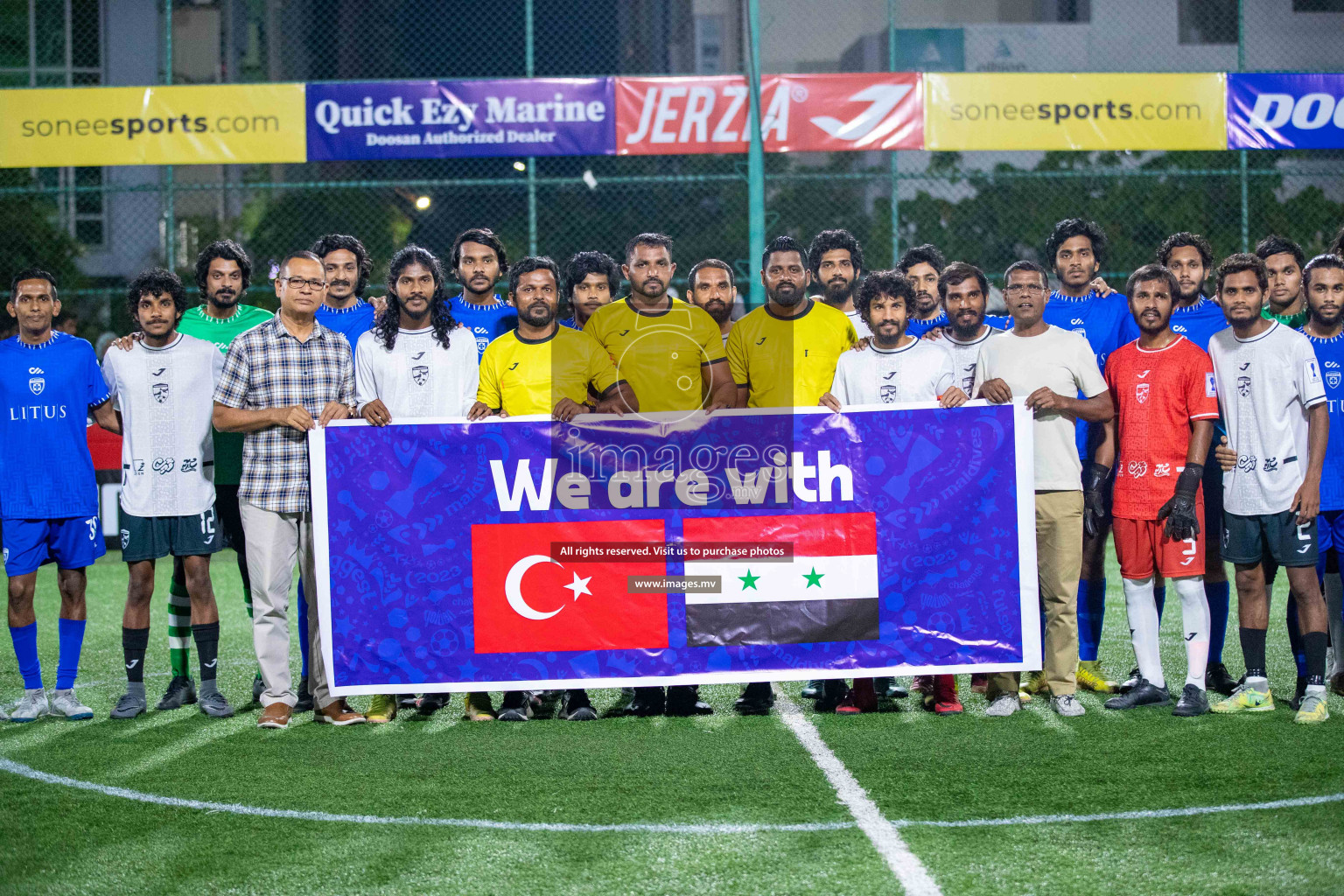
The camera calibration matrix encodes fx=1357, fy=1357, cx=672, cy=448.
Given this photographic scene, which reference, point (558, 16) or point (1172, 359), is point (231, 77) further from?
point (1172, 359)

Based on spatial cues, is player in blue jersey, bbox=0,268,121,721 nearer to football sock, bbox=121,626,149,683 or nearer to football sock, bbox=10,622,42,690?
football sock, bbox=10,622,42,690

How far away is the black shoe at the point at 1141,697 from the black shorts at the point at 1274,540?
0.67m

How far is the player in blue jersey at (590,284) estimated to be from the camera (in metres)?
6.55

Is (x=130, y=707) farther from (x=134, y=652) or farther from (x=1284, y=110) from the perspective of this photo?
(x=1284, y=110)

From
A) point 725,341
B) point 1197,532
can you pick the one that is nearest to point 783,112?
point 725,341

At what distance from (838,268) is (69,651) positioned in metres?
4.08

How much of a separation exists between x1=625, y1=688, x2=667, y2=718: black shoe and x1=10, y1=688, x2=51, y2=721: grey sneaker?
2692 mm

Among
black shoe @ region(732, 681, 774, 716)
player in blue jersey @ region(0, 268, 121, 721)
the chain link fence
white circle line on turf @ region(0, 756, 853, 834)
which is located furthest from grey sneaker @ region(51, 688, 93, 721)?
the chain link fence

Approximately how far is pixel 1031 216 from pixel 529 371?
45.6 feet

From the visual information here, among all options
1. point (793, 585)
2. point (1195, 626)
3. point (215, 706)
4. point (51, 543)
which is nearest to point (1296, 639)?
point (1195, 626)

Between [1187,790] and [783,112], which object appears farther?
[783,112]

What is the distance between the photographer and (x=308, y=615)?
19.8ft

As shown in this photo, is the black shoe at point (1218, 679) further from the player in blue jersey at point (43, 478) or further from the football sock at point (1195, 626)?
the player in blue jersey at point (43, 478)

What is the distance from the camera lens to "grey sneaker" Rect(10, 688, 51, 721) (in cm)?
618
